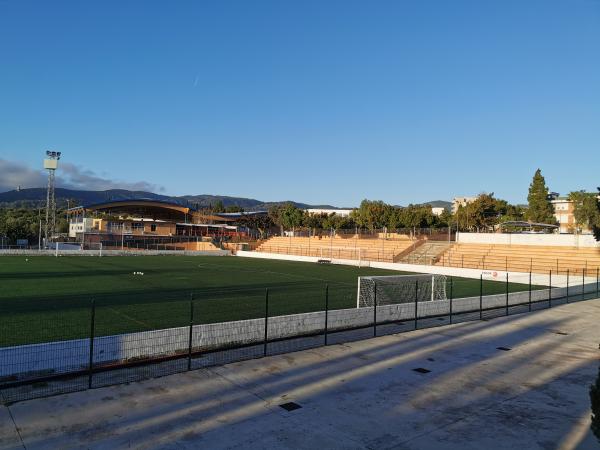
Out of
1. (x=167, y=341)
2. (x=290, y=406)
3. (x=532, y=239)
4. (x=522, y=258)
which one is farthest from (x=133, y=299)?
(x=532, y=239)

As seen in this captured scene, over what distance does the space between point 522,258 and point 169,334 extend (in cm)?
4230

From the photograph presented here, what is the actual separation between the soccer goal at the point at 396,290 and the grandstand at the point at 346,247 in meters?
27.7

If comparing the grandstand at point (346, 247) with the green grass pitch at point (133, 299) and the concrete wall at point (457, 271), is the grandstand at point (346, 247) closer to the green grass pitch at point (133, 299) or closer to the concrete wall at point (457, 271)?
the concrete wall at point (457, 271)

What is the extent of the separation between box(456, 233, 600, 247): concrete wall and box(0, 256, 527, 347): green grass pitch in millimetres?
18987

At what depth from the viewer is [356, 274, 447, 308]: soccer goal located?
20297 millimetres

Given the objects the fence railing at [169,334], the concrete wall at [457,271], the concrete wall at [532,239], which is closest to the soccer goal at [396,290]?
the fence railing at [169,334]

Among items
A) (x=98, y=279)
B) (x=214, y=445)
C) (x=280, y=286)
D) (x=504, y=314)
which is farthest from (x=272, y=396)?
(x=98, y=279)

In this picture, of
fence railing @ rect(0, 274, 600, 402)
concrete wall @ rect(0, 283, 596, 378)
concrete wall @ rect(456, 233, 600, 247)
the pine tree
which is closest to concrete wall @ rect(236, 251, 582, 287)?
fence railing @ rect(0, 274, 600, 402)

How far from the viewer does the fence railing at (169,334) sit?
A: 9.60 meters

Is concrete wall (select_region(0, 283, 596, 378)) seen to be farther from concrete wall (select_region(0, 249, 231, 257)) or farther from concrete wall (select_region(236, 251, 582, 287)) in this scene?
concrete wall (select_region(0, 249, 231, 257))

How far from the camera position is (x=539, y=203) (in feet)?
259

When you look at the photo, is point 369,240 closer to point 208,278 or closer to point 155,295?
point 208,278

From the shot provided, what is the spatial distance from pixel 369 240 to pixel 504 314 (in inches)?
1841

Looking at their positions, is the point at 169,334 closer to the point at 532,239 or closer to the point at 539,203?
the point at 532,239
